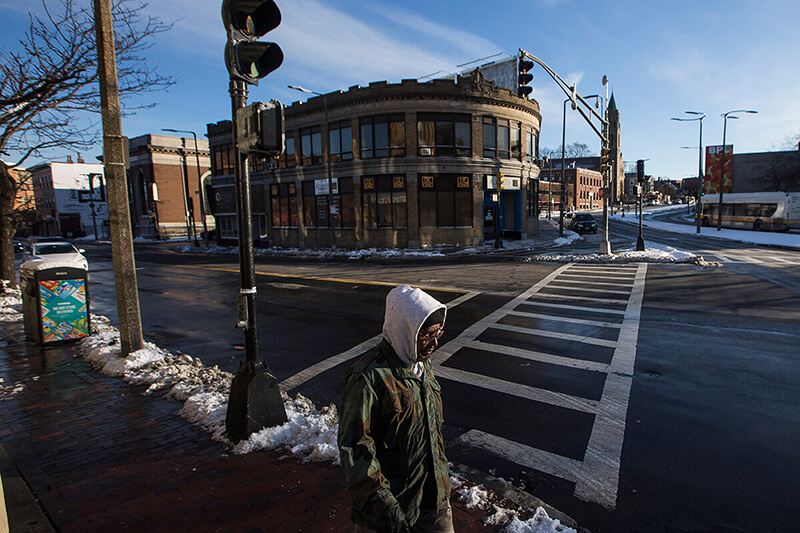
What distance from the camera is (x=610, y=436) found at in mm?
4605

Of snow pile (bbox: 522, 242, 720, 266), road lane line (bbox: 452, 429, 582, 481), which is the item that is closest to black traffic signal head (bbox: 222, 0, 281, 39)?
road lane line (bbox: 452, 429, 582, 481)

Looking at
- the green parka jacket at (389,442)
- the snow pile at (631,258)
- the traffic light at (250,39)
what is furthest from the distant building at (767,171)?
the green parka jacket at (389,442)

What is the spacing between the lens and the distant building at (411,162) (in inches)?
1126

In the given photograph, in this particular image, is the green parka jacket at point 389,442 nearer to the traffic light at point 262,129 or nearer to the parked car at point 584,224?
the traffic light at point 262,129

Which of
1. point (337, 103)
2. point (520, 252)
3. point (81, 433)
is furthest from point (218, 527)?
point (337, 103)

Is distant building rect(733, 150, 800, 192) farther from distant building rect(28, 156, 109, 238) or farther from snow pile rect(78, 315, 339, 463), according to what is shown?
distant building rect(28, 156, 109, 238)

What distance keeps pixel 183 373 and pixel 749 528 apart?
6355 millimetres

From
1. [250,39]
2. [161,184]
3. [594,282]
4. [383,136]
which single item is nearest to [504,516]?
[250,39]

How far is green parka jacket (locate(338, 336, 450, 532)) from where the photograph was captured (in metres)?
2.03

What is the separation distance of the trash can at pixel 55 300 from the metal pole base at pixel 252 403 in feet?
18.2

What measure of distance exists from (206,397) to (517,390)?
12.8 feet

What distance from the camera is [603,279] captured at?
14.9 meters

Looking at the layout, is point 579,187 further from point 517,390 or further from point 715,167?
point 517,390

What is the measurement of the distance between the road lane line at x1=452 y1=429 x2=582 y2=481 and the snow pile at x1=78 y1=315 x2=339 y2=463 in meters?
1.43
